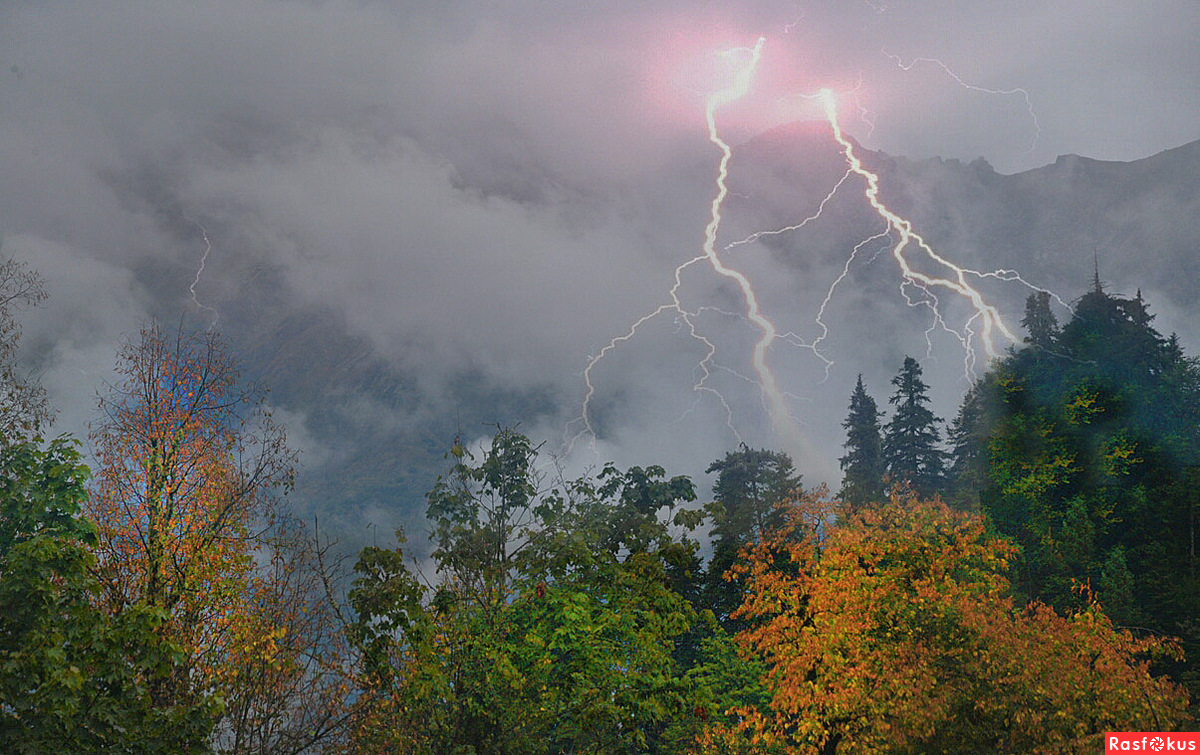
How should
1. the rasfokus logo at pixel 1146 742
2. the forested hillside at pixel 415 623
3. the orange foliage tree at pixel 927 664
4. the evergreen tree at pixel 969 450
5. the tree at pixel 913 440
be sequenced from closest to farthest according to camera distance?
the forested hillside at pixel 415 623
the rasfokus logo at pixel 1146 742
the orange foliage tree at pixel 927 664
the evergreen tree at pixel 969 450
the tree at pixel 913 440

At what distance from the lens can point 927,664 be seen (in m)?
18.5

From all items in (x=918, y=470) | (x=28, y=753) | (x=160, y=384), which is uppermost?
(x=918, y=470)

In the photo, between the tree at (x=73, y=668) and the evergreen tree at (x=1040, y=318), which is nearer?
the tree at (x=73, y=668)

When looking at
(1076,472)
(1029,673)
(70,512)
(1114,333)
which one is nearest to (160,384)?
(70,512)

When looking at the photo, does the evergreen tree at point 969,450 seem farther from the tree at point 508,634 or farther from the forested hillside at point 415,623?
the tree at point 508,634

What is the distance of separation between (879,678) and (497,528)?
9023 mm

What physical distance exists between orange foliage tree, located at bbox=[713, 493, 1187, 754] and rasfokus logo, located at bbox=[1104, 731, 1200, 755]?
0.65ft

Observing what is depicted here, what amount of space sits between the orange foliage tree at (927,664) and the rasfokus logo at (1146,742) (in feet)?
0.65

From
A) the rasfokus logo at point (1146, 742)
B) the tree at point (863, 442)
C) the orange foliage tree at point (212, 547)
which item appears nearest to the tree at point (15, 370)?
the orange foliage tree at point (212, 547)

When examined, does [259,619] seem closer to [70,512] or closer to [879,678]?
[70,512]

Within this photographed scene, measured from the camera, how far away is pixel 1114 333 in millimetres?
58188

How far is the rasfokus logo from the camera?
16219 millimetres

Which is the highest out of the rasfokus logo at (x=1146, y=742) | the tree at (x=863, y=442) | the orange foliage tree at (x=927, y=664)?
the tree at (x=863, y=442)

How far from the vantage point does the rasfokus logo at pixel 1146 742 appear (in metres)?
16.2
